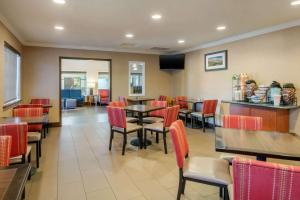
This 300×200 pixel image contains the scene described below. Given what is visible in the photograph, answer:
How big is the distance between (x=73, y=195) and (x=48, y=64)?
194 inches

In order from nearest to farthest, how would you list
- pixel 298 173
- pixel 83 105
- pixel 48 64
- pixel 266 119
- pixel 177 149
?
pixel 298 173, pixel 177 149, pixel 266 119, pixel 48 64, pixel 83 105

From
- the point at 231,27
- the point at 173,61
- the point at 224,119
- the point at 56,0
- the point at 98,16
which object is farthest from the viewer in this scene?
the point at 173,61

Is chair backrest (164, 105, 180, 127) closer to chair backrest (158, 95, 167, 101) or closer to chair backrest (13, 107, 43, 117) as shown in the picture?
chair backrest (13, 107, 43, 117)

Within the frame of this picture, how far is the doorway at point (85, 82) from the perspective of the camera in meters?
12.4

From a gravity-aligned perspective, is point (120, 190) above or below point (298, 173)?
below

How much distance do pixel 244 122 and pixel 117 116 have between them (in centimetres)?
215

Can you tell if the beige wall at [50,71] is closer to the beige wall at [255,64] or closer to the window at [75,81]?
the beige wall at [255,64]

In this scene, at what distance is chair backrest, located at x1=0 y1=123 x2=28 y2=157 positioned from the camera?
243cm

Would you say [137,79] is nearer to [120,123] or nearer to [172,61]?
[172,61]

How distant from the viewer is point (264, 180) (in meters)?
1.18

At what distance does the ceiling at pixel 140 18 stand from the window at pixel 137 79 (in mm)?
1930

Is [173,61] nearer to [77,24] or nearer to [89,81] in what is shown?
[77,24]

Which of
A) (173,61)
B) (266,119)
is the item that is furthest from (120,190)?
(173,61)

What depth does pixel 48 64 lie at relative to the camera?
6316mm
